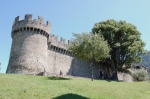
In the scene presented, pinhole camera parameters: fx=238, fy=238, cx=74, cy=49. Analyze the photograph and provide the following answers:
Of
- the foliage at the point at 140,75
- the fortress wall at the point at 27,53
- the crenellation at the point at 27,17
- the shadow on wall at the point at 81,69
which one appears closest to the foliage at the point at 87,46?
the fortress wall at the point at 27,53

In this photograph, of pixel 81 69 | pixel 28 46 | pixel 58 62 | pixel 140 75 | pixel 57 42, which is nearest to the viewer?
pixel 28 46

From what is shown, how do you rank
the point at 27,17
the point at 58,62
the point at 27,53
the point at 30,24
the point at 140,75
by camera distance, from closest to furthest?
the point at 27,53, the point at 30,24, the point at 27,17, the point at 58,62, the point at 140,75

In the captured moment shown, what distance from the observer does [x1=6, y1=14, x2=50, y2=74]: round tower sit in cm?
3956

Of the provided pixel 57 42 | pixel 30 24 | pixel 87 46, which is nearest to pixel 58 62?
pixel 57 42

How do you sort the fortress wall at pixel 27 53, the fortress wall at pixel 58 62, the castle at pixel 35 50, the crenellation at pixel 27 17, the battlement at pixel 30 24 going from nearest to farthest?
1. the fortress wall at pixel 27 53
2. the castle at pixel 35 50
3. the battlement at pixel 30 24
4. the crenellation at pixel 27 17
5. the fortress wall at pixel 58 62

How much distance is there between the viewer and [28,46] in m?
40.6

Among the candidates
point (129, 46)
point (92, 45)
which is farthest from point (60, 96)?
point (129, 46)

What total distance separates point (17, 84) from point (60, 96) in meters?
5.43

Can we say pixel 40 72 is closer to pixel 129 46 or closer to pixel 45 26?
pixel 45 26

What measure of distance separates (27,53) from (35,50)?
1480mm

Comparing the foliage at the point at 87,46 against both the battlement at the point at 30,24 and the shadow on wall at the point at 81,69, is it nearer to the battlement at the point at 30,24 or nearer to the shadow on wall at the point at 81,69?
the battlement at the point at 30,24

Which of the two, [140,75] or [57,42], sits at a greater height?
[57,42]

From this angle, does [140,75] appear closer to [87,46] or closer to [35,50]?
[87,46]

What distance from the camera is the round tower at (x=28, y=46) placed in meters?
39.6
